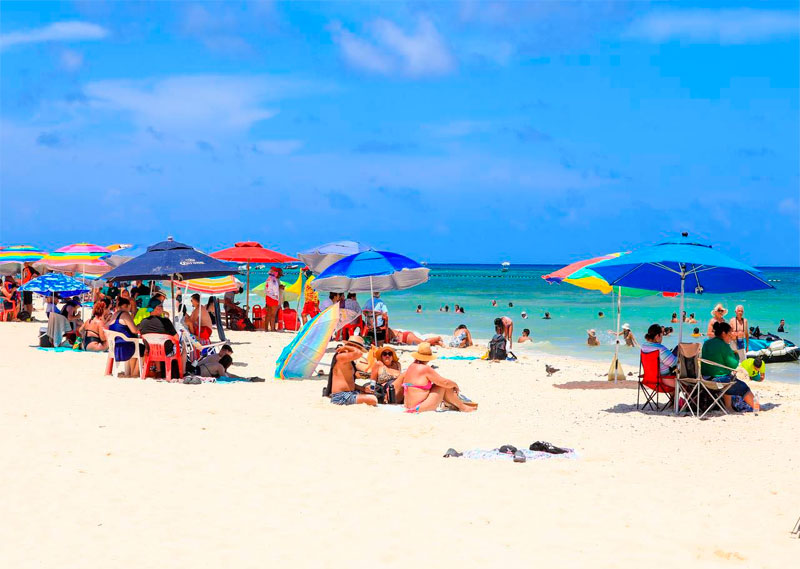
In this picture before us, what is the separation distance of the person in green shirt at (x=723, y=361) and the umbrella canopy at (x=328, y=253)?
9.06 m

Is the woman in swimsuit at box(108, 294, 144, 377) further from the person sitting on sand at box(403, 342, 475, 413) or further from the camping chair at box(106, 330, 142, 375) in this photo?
the person sitting on sand at box(403, 342, 475, 413)

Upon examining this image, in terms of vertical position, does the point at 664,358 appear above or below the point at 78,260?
below

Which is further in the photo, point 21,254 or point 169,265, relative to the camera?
point 21,254

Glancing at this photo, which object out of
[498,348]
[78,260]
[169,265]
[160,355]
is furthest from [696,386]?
[78,260]

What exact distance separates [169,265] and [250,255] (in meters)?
7.00

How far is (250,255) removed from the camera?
58.0ft

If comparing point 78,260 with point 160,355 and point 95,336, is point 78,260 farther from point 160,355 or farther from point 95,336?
point 160,355

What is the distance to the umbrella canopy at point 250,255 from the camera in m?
17.5

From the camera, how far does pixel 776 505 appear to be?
5.15 m

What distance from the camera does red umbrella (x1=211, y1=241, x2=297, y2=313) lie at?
17531 millimetres

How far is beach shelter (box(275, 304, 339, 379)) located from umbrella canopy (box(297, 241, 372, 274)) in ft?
19.2

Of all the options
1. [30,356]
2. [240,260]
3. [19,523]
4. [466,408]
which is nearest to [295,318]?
[240,260]

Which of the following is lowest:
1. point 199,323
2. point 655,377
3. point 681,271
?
point 655,377

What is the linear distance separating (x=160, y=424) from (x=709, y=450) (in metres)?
4.72
